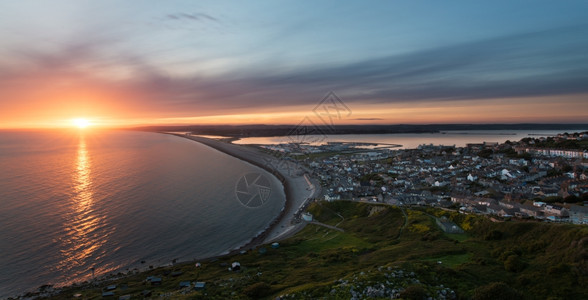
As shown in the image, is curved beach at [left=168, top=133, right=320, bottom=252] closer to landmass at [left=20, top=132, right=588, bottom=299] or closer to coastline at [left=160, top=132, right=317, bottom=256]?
coastline at [left=160, top=132, right=317, bottom=256]

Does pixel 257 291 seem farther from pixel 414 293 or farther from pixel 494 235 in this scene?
pixel 494 235

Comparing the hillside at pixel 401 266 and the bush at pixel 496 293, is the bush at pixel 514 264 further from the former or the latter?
the bush at pixel 496 293

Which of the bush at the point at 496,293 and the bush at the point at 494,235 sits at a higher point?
the bush at the point at 496,293


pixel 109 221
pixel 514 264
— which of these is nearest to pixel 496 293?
pixel 514 264

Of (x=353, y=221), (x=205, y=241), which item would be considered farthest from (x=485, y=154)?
(x=205, y=241)

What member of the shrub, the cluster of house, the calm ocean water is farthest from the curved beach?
the shrub

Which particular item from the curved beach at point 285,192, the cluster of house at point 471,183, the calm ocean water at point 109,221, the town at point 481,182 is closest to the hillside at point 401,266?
the curved beach at point 285,192
